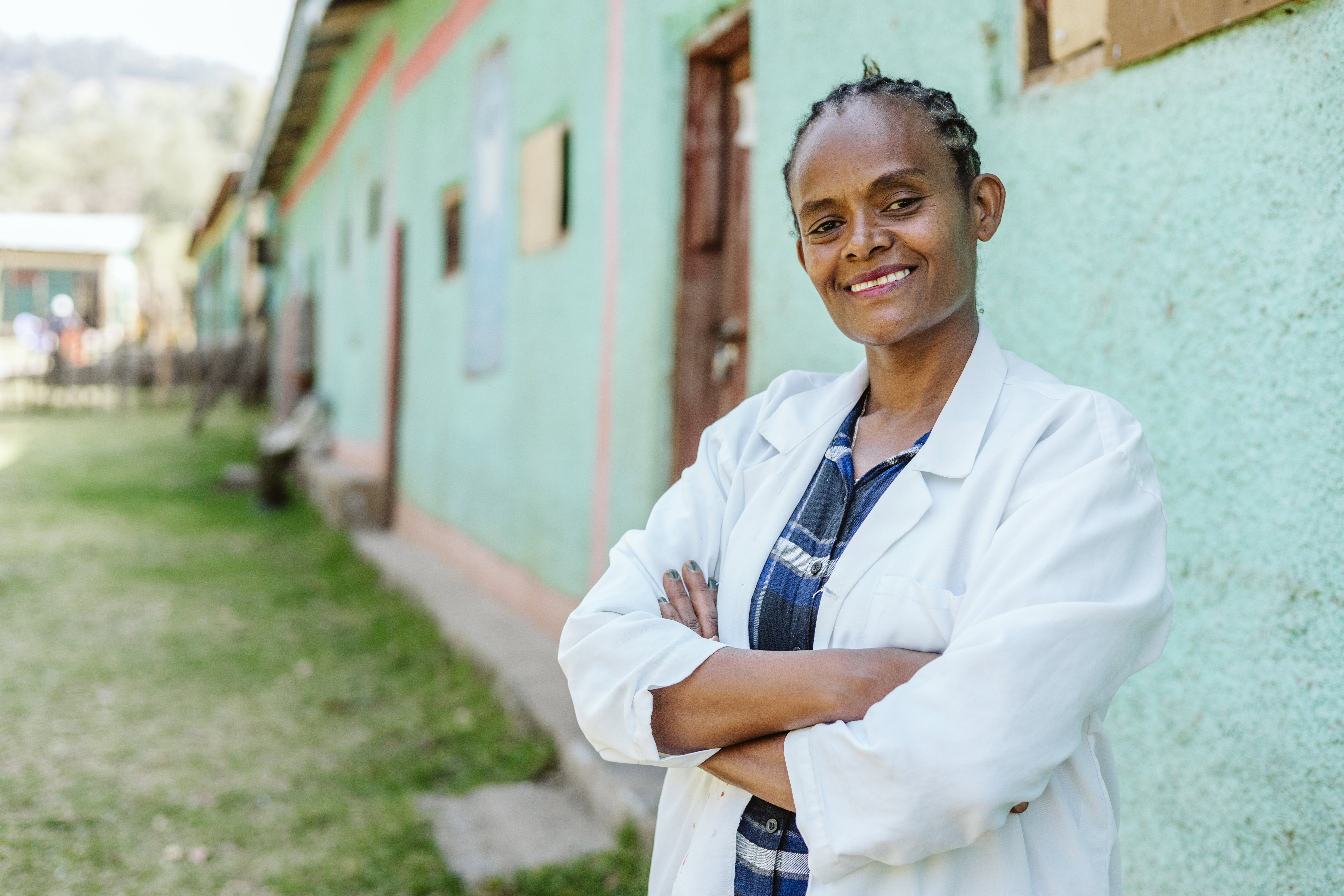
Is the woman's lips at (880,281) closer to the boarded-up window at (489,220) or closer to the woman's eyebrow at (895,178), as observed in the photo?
the woman's eyebrow at (895,178)

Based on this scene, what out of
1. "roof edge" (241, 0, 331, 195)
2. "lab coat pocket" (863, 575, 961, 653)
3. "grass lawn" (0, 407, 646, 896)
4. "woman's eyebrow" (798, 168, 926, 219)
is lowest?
"grass lawn" (0, 407, 646, 896)

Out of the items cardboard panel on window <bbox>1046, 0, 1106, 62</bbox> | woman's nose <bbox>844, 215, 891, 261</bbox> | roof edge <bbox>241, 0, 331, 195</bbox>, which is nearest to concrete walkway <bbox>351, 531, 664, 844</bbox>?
woman's nose <bbox>844, 215, 891, 261</bbox>

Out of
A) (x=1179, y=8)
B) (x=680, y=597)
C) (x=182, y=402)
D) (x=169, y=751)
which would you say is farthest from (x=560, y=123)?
(x=182, y=402)

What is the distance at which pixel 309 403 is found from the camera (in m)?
12.4

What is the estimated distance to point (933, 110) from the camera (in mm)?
1500

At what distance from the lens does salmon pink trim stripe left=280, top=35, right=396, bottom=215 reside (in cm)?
907

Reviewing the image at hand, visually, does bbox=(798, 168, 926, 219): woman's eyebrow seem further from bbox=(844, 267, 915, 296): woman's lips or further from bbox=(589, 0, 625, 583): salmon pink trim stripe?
bbox=(589, 0, 625, 583): salmon pink trim stripe

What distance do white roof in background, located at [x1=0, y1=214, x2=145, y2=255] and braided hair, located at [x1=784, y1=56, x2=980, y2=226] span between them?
34.7 m

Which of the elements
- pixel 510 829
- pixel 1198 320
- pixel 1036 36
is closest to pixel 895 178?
pixel 1198 320

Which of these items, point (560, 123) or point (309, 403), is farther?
point (309, 403)

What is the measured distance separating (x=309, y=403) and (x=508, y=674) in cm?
882

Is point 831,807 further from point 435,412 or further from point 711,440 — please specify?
point 435,412

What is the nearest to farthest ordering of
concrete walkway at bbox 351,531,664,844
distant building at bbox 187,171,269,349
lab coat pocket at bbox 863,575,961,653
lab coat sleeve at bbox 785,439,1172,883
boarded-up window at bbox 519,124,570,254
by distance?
lab coat sleeve at bbox 785,439,1172,883 < lab coat pocket at bbox 863,575,961,653 < concrete walkway at bbox 351,531,664,844 < boarded-up window at bbox 519,124,570,254 < distant building at bbox 187,171,269,349

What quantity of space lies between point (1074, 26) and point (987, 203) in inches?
34.9
